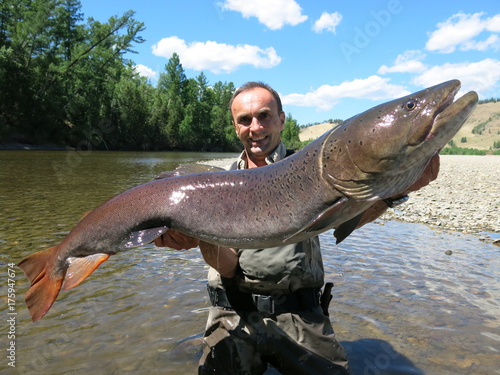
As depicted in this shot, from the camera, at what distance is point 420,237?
7.78m

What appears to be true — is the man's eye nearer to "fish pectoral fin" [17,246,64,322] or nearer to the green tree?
Answer: "fish pectoral fin" [17,246,64,322]

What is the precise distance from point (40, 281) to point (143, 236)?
2.87 feet

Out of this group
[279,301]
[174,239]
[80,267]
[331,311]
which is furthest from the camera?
[331,311]

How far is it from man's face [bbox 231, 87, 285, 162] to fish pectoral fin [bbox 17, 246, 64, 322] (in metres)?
1.78

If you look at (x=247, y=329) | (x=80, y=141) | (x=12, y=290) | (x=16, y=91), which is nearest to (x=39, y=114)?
(x=16, y=91)

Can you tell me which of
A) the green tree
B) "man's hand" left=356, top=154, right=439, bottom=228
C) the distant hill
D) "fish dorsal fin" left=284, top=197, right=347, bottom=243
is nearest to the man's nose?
"man's hand" left=356, top=154, right=439, bottom=228

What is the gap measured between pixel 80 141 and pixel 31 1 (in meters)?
17.7

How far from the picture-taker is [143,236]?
2.53m

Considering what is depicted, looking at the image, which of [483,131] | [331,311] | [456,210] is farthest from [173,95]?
[483,131]

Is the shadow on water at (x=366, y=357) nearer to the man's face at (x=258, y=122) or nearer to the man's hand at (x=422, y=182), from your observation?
the man's hand at (x=422, y=182)

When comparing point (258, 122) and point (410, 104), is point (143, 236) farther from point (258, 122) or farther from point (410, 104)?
point (410, 104)

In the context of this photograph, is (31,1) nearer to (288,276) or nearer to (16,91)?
(16,91)

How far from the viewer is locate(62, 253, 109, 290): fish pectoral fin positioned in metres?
2.60

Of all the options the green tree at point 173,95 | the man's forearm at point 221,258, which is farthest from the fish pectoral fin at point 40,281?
the green tree at point 173,95
